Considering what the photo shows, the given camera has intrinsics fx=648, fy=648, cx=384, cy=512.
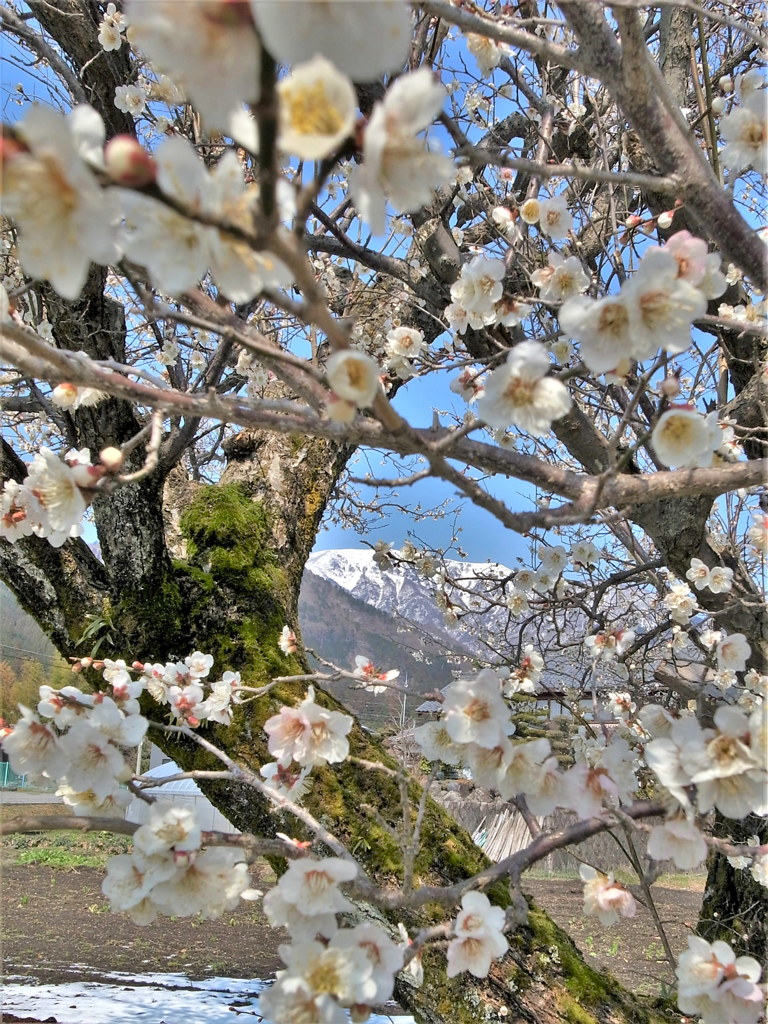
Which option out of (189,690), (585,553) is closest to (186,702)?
(189,690)

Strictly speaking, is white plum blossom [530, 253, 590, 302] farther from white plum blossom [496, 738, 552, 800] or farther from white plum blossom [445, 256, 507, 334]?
white plum blossom [496, 738, 552, 800]

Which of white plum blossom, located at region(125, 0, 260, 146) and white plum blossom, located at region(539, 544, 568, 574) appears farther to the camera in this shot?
white plum blossom, located at region(539, 544, 568, 574)

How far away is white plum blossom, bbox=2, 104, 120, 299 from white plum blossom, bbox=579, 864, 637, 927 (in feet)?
3.79

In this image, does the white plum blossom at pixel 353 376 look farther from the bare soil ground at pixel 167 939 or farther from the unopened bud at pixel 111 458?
the bare soil ground at pixel 167 939

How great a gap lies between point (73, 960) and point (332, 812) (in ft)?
11.8

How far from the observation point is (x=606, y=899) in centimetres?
106

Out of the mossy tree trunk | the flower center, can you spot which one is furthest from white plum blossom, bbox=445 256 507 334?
the mossy tree trunk

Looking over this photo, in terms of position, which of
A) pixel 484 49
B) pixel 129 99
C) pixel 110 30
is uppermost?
pixel 110 30

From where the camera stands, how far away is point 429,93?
1.63 ft

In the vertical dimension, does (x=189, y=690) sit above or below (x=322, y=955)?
above

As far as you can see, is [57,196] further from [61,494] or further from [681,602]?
[681,602]

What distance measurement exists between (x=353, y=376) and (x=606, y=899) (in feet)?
3.18

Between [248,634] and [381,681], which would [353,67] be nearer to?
[381,681]

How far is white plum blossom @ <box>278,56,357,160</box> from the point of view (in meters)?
0.45
